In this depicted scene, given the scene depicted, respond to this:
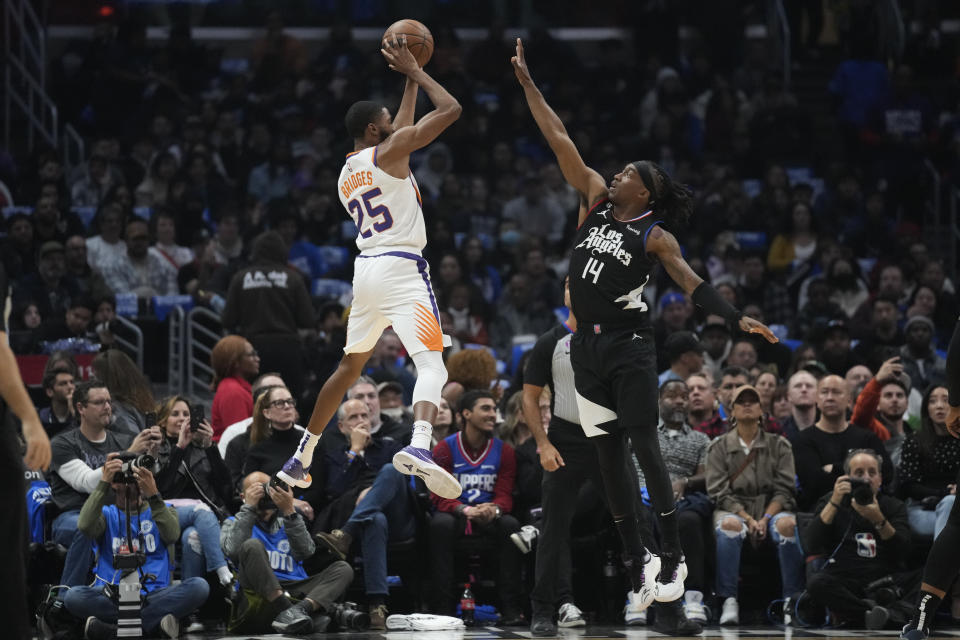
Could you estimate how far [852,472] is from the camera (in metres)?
9.80

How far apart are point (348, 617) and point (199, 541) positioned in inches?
45.5

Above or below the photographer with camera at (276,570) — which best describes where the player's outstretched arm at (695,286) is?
above

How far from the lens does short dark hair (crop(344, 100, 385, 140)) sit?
821 cm

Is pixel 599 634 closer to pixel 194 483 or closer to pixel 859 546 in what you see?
pixel 859 546

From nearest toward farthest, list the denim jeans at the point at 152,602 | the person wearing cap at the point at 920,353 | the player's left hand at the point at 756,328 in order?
the player's left hand at the point at 756,328
the denim jeans at the point at 152,602
the person wearing cap at the point at 920,353

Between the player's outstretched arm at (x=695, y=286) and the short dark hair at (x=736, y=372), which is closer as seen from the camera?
the player's outstretched arm at (x=695, y=286)

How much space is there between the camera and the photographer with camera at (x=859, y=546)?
954 centimetres

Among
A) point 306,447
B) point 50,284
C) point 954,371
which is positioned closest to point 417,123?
point 306,447

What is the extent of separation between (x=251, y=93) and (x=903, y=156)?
8.90 meters

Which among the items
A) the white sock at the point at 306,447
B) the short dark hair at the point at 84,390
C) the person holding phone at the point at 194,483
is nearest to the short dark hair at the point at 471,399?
the person holding phone at the point at 194,483

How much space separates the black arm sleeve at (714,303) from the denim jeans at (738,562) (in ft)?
9.71

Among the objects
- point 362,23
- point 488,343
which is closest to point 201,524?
point 488,343

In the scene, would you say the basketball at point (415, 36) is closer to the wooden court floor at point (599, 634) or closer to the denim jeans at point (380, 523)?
the denim jeans at point (380, 523)

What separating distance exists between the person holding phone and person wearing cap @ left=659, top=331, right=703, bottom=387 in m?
3.75
